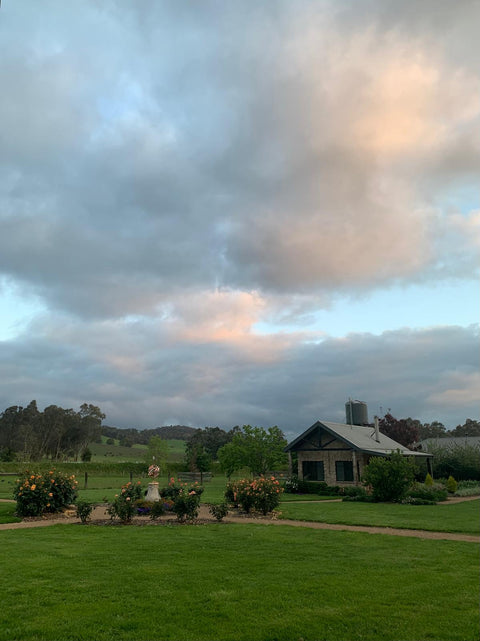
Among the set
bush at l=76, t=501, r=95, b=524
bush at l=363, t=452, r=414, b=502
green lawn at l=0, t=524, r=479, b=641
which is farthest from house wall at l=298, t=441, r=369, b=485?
green lawn at l=0, t=524, r=479, b=641

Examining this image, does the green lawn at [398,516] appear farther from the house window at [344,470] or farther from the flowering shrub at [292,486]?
the house window at [344,470]

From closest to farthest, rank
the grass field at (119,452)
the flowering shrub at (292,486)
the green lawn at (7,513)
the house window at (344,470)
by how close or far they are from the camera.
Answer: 1. the green lawn at (7,513)
2. the flowering shrub at (292,486)
3. the house window at (344,470)
4. the grass field at (119,452)

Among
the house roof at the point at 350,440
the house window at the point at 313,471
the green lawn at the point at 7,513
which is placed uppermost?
the house roof at the point at 350,440

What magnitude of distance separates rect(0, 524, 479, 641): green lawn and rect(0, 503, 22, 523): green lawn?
566 centimetres

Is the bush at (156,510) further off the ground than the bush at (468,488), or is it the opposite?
the bush at (156,510)

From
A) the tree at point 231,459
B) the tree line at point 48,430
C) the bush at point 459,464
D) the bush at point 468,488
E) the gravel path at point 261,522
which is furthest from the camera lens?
the tree line at point 48,430

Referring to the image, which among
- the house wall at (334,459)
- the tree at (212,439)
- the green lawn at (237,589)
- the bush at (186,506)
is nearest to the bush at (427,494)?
the house wall at (334,459)

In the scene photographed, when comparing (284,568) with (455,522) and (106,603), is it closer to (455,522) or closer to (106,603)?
(106,603)

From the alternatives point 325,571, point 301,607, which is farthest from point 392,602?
point 325,571

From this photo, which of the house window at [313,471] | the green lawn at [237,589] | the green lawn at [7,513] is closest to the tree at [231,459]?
the house window at [313,471]

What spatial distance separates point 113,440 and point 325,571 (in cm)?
14154

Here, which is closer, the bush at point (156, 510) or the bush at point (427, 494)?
the bush at point (156, 510)

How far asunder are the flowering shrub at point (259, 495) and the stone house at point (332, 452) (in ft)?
53.4

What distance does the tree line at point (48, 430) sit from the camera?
292 ft
